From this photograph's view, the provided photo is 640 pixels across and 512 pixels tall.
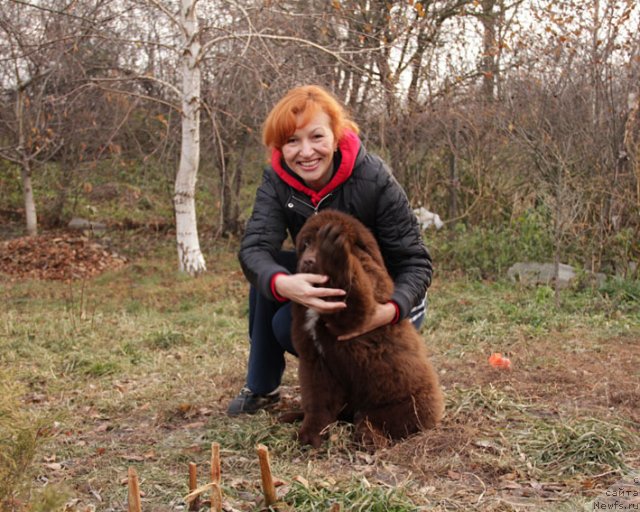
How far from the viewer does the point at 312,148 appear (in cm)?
354

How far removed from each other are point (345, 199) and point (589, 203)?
568 centimetres

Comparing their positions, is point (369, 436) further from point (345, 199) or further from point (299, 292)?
point (345, 199)

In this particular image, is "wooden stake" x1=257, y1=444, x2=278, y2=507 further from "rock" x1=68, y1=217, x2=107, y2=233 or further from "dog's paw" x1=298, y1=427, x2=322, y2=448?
"rock" x1=68, y1=217, x2=107, y2=233

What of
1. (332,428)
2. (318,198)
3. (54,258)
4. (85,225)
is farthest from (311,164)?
(85,225)

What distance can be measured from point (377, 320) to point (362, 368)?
25 centimetres

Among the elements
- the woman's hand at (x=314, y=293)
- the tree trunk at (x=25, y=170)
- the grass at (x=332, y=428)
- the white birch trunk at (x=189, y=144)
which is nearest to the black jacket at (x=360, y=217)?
the woman's hand at (x=314, y=293)

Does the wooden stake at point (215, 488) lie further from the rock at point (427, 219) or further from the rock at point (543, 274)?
the rock at point (427, 219)

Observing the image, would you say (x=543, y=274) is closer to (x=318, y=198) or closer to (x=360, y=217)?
(x=360, y=217)

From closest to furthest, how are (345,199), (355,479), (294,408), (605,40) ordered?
(355,479)
(345,199)
(294,408)
(605,40)

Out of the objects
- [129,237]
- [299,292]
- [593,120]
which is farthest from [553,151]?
[129,237]

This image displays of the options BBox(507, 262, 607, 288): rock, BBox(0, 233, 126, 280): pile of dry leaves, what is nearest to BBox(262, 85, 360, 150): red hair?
BBox(507, 262, 607, 288): rock

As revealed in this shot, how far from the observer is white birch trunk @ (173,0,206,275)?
30.9 ft

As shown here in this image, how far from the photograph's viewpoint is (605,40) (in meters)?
8.35

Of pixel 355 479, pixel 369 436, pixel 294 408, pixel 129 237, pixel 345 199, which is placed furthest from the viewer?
pixel 129 237
